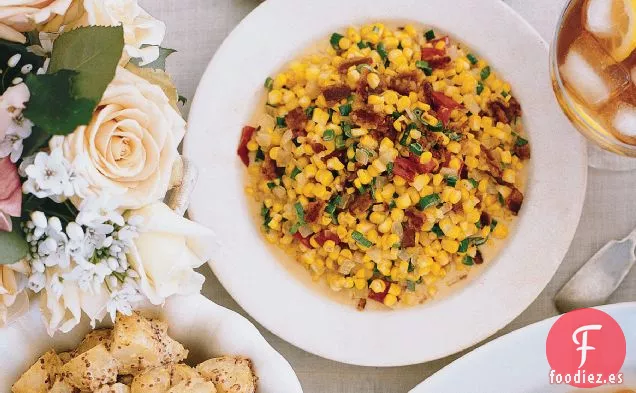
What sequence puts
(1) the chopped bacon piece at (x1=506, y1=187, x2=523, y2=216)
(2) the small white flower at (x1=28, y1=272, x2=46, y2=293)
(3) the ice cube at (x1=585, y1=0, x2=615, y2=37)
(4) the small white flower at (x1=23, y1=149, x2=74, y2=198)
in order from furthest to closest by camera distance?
(1) the chopped bacon piece at (x1=506, y1=187, x2=523, y2=216)
(3) the ice cube at (x1=585, y1=0, x2=615, y2=37)
(2) the small white flower at (x1=28, y1=272, x2=46, y2=293)
(4) the small white flower at (x1=23, y1=149, x2=74, y2=198)

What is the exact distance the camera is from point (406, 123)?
159 centimetres

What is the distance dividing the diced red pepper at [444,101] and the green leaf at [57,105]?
87 centimetres

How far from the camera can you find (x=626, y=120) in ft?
4.93

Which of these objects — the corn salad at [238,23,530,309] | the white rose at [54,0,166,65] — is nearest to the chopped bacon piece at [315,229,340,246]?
the corn salad at [238,23,530,309]

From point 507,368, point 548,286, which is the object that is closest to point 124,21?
point 507,368

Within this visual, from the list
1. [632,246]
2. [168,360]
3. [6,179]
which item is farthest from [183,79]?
[632,246]

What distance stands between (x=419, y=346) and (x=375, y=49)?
671 mm

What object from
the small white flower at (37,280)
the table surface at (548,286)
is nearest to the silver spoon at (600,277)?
the table surface at (548,286)

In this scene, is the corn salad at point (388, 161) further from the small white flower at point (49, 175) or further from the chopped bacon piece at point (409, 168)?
the small white flower at point (49, 175)

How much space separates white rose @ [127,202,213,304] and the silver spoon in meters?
0.96

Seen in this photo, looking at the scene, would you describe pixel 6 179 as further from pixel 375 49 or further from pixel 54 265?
pixel 375 49

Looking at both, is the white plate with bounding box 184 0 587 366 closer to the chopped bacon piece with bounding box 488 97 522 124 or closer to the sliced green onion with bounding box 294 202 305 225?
the chopped bacon piece with bounding box 488 97 522 124

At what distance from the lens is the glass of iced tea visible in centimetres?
147

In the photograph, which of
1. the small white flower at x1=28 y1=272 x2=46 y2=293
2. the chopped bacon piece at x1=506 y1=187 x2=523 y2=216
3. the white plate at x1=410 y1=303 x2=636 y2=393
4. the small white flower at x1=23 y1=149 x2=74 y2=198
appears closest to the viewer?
the small white flower at x1=23 y1=149 x2=74 y2=198
